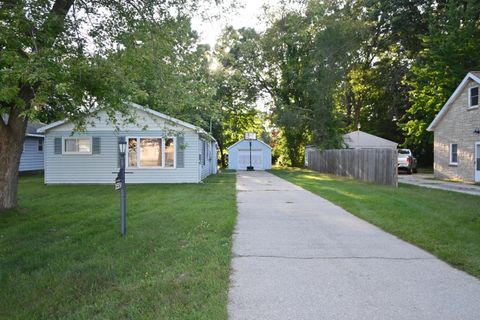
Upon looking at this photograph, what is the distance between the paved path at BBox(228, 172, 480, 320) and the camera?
12.1 feet

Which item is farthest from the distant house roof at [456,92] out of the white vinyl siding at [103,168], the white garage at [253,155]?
the white garage at [253,155]

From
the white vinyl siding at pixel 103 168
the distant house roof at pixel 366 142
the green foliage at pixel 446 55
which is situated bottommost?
the white vinyl siding at pixel 103 168

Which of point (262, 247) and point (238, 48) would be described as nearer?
point (262, 247)

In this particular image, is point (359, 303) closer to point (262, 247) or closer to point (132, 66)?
point (262, 247)

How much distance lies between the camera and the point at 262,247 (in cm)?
617

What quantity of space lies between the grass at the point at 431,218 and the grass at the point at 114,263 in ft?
10.1

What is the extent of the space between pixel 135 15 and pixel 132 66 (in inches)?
91.2

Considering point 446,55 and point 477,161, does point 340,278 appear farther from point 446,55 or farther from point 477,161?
point 446,55

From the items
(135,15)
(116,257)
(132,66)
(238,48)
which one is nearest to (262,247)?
(116,257)

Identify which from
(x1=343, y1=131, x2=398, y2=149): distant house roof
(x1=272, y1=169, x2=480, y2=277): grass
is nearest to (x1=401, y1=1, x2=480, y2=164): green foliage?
(x1=343, y1=131, x2=398, y2=149): distant house roof

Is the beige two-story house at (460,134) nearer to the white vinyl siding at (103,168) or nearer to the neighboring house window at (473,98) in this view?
the neighboring house window at (473,98)

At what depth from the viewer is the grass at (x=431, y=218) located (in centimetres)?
582

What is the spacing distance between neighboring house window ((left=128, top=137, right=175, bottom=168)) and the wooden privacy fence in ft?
31.1

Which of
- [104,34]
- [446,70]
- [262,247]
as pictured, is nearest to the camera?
[262,247]
